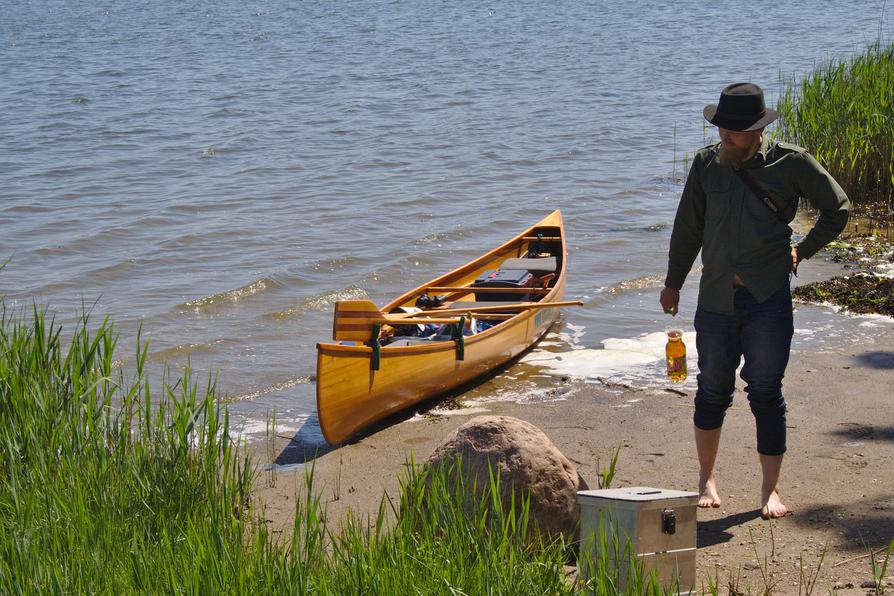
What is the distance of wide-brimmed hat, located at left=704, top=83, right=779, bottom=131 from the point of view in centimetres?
471

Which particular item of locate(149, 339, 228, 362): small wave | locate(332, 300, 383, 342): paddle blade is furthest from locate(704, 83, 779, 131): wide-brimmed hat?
locate(149, 339, 228, 362): small wave

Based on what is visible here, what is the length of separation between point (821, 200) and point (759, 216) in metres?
0.28

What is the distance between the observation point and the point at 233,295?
11.2 meters

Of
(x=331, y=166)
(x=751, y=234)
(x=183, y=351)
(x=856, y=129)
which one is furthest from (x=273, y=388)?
(x=331, y=166)

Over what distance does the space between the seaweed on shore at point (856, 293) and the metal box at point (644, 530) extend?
18.7 feet

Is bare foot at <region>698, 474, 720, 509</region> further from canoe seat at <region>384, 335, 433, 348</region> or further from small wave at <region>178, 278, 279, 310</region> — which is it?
small wave at <region>178, 278, 279, 310</region>

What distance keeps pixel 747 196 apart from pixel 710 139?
1403cm

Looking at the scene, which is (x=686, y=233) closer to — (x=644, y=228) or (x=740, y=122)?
(x=740, y=122)

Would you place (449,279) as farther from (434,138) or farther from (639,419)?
(434,138)

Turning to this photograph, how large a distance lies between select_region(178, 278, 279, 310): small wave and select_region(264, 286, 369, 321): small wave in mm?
566

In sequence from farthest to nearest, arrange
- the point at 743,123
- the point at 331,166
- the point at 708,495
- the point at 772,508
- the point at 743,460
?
the point at 331,166 → the point at 743,460 → the point at 708,495 → the point at 772,508 → the point at 743,123

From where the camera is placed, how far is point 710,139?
18.3 m

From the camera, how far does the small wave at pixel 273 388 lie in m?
8.38

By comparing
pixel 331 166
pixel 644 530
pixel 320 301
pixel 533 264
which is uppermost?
pixel 331 166
